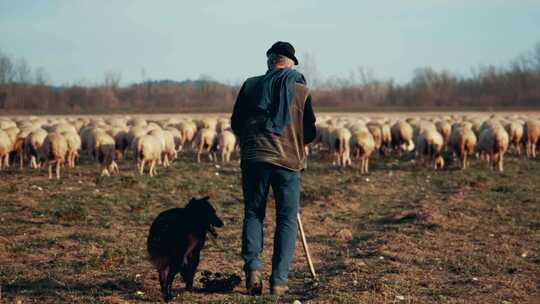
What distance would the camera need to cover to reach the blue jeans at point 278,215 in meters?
5.95

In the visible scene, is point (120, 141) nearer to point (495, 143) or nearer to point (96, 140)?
point (96, 140)

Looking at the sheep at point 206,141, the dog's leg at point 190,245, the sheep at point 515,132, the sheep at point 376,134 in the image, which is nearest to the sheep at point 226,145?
the sheep at point 206,141

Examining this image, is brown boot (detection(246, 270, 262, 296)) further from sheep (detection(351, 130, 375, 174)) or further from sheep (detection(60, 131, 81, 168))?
sheep (detection(351, 130, 375, 174))

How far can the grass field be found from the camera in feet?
21.0

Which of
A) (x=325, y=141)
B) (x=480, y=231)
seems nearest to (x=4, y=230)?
(x=480, y=231)

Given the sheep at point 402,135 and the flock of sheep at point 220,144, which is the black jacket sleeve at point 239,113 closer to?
the flock of sheep at point 220,144

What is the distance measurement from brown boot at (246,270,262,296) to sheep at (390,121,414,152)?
1938 centimetres

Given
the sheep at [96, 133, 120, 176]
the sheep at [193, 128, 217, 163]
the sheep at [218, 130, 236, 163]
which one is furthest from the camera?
the sheep at [193, 128, 217, 163]

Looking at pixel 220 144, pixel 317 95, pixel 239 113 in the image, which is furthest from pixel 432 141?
pixel 317 95

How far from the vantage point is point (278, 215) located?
6.06m

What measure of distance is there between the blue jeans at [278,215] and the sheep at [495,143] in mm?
15384

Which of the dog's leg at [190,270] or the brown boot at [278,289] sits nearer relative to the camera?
the brown boot at [278,289]

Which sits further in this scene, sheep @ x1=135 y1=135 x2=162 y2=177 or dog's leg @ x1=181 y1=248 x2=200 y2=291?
sheep @ x1=135 y1=135 x2=162 y2=177

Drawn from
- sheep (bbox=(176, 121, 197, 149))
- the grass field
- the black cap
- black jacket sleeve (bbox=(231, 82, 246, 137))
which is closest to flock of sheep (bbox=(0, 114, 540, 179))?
sheep (bbox=(176, 121, 197, 149))
